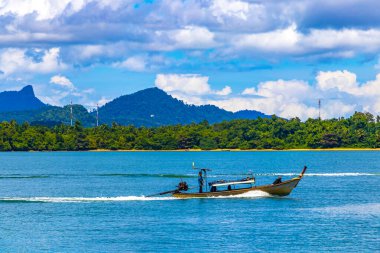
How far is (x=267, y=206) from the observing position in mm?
78938

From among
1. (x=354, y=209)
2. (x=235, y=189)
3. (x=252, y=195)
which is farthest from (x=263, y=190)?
(x=354, y=209)

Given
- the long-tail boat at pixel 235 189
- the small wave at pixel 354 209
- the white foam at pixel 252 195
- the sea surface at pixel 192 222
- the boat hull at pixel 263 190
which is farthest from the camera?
the white foam at pixel 252 195

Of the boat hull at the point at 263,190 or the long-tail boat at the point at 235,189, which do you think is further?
the boat hull at the point at 263,190

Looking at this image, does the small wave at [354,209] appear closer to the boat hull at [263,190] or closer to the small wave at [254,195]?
the boat hull at [263,190]

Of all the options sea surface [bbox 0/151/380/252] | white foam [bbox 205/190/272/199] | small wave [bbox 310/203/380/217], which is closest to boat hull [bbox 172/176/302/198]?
white foam [bbox 205/190/272/199]

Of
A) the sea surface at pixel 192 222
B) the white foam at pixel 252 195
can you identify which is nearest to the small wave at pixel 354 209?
the sea surface at pixel 192 222

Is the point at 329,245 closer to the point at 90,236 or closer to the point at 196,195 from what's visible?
the point at 90,236

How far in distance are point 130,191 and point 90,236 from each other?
4100 centimetres

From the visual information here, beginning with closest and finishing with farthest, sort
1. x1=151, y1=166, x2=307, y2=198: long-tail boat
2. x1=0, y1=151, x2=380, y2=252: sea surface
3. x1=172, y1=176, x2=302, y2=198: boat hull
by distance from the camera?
x1=0, y1=151, x2=380, y2=252: sea surface → x1=151, y1=166, x2=307, y2=198: long-tail boat → x1=172, y1=176, x2=302, y2=198: boat hull

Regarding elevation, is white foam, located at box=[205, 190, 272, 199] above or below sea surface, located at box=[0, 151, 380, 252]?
above

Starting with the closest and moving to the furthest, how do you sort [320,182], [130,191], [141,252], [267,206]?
1. [141,252]
2. [267,206]
3. [130,191]
4. [320,182]

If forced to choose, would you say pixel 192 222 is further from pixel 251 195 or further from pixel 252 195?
pixel 252 195

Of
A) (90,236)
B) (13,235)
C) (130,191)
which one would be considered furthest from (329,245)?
(130,191)

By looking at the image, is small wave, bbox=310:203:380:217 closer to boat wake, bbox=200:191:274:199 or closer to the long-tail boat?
the long-tail boat
